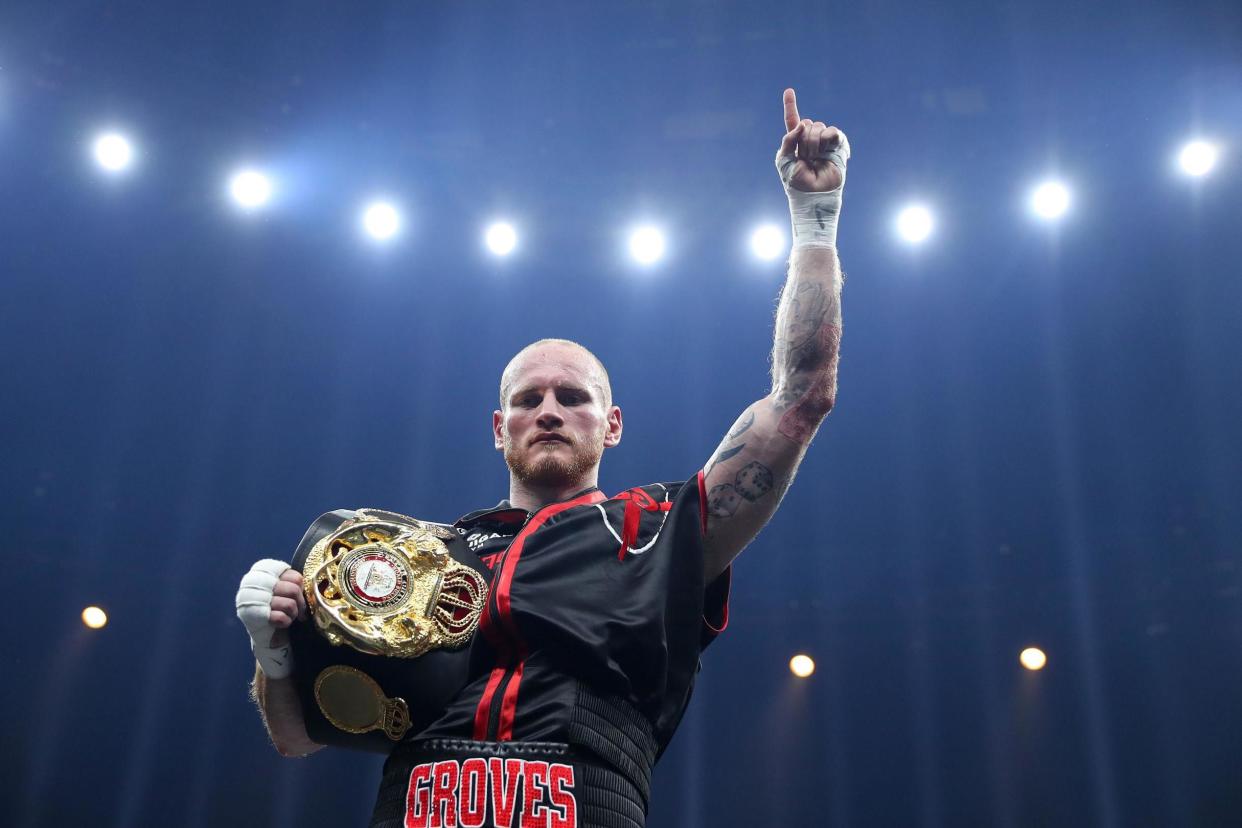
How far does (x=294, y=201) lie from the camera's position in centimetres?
→ 569

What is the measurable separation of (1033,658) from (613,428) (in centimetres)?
529

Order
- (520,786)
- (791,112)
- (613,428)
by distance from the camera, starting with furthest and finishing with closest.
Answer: (613,428), (791,112), (520,786)

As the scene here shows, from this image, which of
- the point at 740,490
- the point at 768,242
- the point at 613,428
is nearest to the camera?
the point at 740,490

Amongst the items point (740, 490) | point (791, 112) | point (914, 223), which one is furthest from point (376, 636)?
point (914, 223)

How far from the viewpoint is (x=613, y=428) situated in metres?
2.57

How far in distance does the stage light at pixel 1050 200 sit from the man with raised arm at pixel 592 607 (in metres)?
4.04

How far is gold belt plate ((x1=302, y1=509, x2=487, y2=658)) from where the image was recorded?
1.68m

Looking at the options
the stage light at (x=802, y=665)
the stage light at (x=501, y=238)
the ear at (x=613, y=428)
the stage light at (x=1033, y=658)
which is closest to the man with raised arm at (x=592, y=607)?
the ear at (x=613, y=428)

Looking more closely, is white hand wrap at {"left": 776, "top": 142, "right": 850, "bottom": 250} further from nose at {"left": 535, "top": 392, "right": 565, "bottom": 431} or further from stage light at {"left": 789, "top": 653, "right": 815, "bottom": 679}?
stage light at {"left": 789, "top": 653, "right": 815, "bottom": 679}

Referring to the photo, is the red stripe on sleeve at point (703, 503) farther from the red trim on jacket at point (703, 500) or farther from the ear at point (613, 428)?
the ear at point (613, 428)

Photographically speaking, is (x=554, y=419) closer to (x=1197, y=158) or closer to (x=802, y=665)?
(x=1197, y=158)

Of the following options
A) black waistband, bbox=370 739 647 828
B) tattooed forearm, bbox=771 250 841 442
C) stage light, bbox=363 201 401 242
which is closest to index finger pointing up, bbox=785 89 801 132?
tattooed forearm, bbox=771 250 841 442

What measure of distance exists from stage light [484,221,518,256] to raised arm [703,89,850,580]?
4.20m

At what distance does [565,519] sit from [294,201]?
14.8ft
